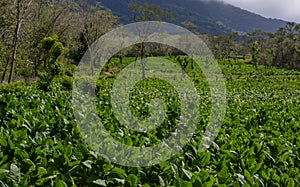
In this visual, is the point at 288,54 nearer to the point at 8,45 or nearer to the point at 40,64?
the point at 40,64

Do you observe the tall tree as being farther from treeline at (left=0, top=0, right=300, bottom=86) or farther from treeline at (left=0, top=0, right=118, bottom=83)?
treeline at (left=0, top=0, right=118, bottom=83)

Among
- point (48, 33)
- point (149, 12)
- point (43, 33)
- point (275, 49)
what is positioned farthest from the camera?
point (275, 49)

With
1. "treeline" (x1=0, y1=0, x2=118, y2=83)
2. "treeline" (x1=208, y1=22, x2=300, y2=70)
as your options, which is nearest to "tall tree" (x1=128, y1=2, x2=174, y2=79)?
"treeline" (x1=0, y1=0, x2=118, y2=83)

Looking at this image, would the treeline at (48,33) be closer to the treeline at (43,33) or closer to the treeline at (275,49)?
the treeline at (43,33)

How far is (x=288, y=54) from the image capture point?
76.2 metres

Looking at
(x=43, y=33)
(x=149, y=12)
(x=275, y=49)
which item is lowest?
(x=43, y=33)

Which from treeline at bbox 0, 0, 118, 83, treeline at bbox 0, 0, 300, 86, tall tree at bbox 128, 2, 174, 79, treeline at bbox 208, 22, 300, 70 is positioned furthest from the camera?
treeline at bbox 208, 22, 300, 70

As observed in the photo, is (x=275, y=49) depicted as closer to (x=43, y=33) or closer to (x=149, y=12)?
(x=149, y=12)

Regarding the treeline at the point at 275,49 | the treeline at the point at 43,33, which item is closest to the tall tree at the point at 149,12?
the treeline at the point at 43,33

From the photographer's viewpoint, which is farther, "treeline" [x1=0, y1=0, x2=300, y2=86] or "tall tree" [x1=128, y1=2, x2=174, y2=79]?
"tall tree" [x1=128, y1=2, x2=174, y2=79]

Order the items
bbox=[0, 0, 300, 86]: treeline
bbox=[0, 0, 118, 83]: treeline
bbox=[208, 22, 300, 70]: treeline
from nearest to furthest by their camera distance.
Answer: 1. bbox=[0, 0, 118, 83]: treeline
2. bbox=[0, 0, 300, 86]: treeline
3. bbox=[208, 22, 300, 70]: treeline

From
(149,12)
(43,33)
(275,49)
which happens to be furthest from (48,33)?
(275,49)

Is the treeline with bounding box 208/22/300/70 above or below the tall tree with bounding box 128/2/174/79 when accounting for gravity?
below

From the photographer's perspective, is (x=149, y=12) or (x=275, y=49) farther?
(x=275, y=49)
